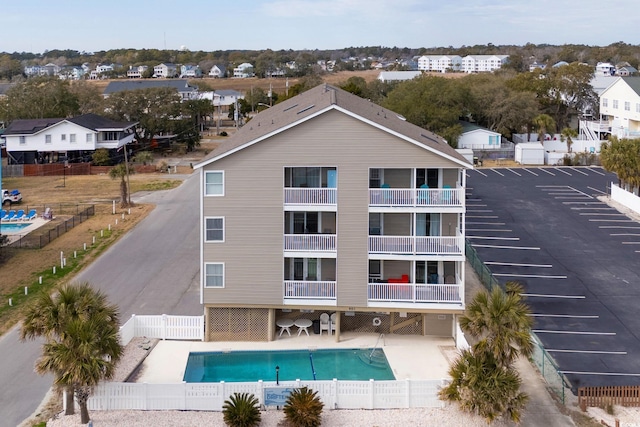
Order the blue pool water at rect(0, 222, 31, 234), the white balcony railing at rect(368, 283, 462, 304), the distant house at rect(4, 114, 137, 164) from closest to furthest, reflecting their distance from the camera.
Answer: the white balcony railing at rect(368, 283, 462, 304) → the blue pool water at rect(0, 222, 31, 234) → the distant house at rect(4, 114, 137, 164)

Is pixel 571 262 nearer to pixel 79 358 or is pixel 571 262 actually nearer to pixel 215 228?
pixel 215 228

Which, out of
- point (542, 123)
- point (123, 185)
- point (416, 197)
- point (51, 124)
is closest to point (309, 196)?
point (416, 197)

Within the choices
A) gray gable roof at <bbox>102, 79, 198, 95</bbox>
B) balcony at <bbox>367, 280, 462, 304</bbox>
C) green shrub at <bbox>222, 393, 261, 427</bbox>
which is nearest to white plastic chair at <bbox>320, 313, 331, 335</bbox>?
balcony at <bbox>367, 280, 462, 304</bbox>

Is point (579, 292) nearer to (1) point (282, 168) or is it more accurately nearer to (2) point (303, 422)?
(1) point (282, 168)

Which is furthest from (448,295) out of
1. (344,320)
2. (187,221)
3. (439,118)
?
(439,118)

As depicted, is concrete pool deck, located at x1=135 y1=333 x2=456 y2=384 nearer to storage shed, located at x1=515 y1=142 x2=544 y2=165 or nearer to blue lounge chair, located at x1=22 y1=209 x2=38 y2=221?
blue lounge chair, located at x1=22 y1=209 x2=38 y2=221

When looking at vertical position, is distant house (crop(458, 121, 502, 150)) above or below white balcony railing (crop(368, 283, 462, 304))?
above

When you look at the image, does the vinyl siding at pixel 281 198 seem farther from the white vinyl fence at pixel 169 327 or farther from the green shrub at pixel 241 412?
the green shrub at pixel 241 412
